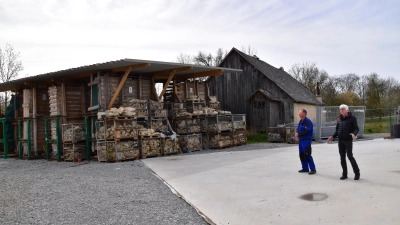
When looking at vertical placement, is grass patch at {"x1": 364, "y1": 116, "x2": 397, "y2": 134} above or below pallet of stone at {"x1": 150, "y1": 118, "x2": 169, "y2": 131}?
below

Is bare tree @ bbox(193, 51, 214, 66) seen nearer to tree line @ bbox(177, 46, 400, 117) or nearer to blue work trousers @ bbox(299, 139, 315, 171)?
tree line @ bbox(177, 46, 400, 117)

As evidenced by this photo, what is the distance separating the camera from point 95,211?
6688 mm

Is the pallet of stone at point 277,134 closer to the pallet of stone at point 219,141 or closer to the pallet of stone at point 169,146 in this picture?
the pallet of stone at point 219,141

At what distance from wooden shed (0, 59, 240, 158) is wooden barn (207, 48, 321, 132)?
6.92 metres

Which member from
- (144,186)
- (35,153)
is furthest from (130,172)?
(35,153)

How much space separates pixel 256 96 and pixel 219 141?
979cm

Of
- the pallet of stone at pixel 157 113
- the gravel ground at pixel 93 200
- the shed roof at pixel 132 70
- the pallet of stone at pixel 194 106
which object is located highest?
the shed roof at pixel 132 70

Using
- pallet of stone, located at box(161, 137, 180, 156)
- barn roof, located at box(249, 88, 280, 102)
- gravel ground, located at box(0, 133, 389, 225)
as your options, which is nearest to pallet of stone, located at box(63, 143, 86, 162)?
pallet of stone, located at box(161, 137, 180, 156)

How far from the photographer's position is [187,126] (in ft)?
59.0

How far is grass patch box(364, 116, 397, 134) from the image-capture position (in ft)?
92.6

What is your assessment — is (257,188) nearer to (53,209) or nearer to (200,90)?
(53,209)

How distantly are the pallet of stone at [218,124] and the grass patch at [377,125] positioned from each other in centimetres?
1420

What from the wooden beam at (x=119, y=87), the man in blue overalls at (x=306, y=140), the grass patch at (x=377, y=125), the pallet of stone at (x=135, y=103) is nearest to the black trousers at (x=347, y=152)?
the man in blue overalls at (x=306, y=140)

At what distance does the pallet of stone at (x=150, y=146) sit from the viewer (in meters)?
15.5
